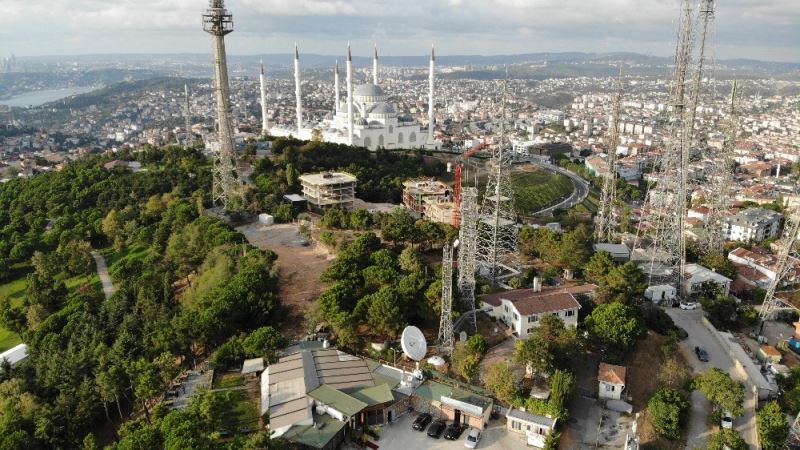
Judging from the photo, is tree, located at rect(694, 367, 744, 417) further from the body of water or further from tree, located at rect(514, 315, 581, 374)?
the body of water

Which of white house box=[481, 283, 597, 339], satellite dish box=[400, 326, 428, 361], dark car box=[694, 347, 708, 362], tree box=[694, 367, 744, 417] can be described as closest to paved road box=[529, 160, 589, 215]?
white house box=[481, 283, 597, 339]

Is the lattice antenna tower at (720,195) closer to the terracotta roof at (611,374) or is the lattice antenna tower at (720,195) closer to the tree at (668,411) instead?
the terracotta roof at (611,374)

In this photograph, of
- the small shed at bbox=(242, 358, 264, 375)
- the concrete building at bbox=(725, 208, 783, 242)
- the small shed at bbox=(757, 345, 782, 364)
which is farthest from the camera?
the concrete building at bbox=(725, 208, 783, 242)

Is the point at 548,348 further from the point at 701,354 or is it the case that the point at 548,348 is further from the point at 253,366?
the point at 253,366

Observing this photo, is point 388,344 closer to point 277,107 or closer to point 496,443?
point 496,443

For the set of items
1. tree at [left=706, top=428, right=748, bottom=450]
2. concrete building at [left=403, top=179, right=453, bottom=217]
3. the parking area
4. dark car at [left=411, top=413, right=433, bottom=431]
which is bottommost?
the parking area

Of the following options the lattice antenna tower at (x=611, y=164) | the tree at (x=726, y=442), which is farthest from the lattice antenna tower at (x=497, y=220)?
the tree at (x=726, y=442)
